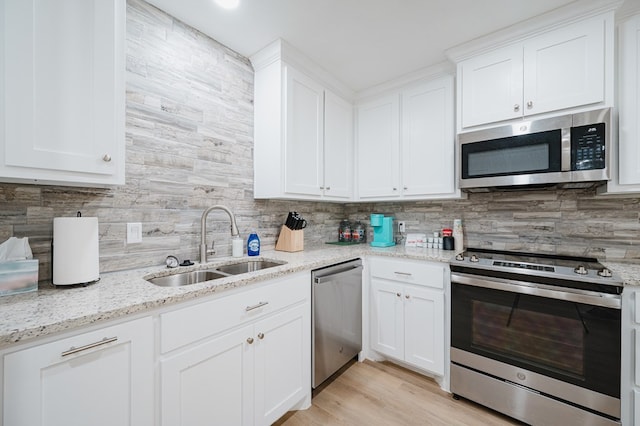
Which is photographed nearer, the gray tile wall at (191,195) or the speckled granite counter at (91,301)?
the speckled granite counter at (91,301)

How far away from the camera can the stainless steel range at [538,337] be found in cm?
136

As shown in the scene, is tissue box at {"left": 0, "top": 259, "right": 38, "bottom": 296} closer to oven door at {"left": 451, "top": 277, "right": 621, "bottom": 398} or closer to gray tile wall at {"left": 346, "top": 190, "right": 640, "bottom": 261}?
oven door at {"left": 451, "top": 277, "right": 621, "bottom": 398}

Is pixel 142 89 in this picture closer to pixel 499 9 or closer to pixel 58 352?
pixel 58 352

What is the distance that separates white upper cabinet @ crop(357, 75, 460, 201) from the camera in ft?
7.33

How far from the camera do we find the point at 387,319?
2.18 meters

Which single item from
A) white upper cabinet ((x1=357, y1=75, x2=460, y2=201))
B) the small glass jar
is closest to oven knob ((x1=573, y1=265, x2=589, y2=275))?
white upper cabinet ((x1=357, y1=75, x2=460, y2=201))

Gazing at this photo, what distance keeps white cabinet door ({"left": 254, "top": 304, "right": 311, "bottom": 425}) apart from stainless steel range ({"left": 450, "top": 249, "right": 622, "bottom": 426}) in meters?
1.03

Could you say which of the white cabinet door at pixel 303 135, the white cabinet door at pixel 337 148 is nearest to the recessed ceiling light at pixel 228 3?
the white cabinet door at pixel 303 135

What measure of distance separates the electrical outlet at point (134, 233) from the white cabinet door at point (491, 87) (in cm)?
234

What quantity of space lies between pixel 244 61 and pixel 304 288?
1818 mm

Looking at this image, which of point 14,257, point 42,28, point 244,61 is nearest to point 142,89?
point 42,28

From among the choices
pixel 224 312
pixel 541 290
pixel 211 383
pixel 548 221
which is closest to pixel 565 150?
pixel 548 221

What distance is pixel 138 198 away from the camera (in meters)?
1.55

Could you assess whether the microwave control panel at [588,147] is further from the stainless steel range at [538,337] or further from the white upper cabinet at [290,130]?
the white upper cabinet at [290,130]
